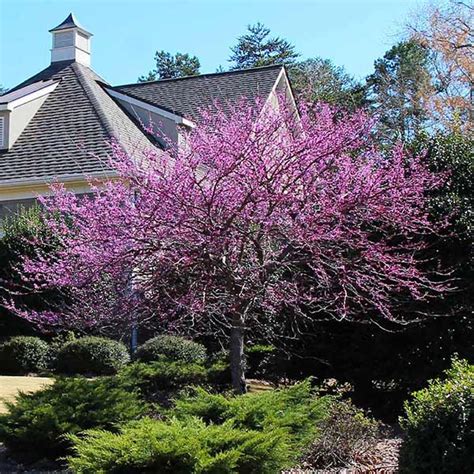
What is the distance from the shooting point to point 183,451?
4840mm

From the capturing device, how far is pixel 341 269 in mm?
8086

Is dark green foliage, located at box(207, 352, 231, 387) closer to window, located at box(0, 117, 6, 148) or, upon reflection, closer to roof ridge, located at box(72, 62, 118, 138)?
roof ridge, located at box(72, 62, 118, 138)

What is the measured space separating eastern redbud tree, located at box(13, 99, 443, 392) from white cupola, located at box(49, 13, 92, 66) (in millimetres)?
13709

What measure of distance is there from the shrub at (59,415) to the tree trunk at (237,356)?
1.46 metres

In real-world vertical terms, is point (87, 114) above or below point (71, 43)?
below

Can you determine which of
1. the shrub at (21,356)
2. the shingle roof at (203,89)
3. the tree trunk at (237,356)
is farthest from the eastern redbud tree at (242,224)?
the shingle roof at (203,89)

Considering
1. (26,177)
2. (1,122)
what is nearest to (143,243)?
(26,177)

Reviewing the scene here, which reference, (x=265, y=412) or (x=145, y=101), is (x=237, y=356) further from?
(x=145, y=101)

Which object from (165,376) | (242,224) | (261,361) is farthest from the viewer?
(261,361)

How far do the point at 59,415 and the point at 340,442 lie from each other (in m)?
2.55

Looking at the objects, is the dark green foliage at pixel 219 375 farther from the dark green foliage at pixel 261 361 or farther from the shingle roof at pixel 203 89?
the shingle roof at pixel 203 89

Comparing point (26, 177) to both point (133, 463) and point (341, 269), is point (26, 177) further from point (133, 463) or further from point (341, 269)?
point (133, 463)

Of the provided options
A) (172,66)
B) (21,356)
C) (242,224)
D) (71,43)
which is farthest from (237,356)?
(172,66)

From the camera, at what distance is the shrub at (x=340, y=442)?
21.0 ft
